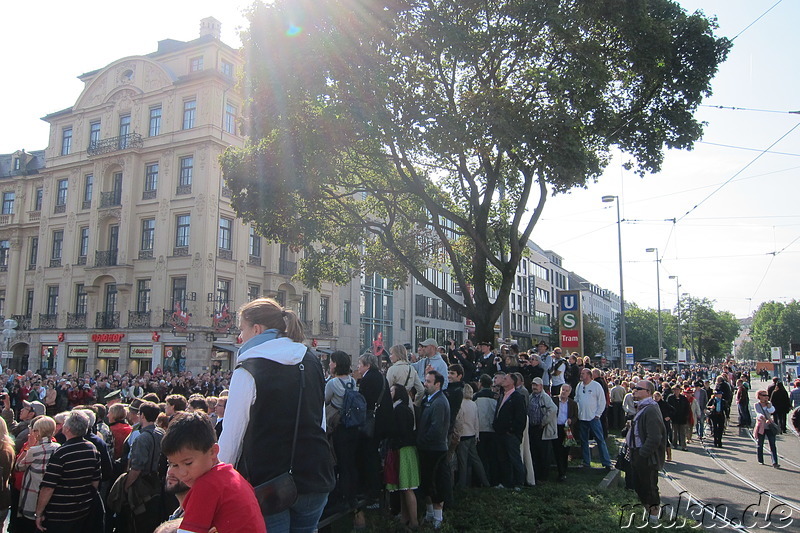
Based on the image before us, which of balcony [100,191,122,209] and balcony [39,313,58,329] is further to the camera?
balcony [39,313,58,329]

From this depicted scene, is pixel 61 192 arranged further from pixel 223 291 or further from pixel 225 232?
pixel 223 291

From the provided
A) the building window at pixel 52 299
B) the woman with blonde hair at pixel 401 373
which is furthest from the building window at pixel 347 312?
the woman with blonde hair at pixel 401 373

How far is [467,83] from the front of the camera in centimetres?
1466

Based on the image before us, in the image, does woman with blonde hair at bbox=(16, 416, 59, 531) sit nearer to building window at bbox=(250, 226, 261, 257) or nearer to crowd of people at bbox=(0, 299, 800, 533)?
crowd of people at bbox=(0, 299, 800, 533)

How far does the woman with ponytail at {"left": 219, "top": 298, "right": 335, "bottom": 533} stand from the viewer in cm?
317

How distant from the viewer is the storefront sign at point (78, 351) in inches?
1453

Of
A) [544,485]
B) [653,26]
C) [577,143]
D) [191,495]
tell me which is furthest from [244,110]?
[191,495]

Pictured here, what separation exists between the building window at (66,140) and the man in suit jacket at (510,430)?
40442mm

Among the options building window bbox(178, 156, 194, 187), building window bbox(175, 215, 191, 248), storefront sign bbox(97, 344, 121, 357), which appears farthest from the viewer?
building window bbox(178, 156, 194, 187)

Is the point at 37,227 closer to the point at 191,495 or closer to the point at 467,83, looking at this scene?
the point at 467,83

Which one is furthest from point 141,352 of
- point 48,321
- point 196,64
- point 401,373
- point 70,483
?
point 70,483

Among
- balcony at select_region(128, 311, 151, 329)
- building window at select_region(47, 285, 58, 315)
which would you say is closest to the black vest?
balcony at select_region(128, 311, 151, 329)

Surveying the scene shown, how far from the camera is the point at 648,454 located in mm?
7781

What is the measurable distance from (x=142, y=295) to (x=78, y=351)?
233 inches
